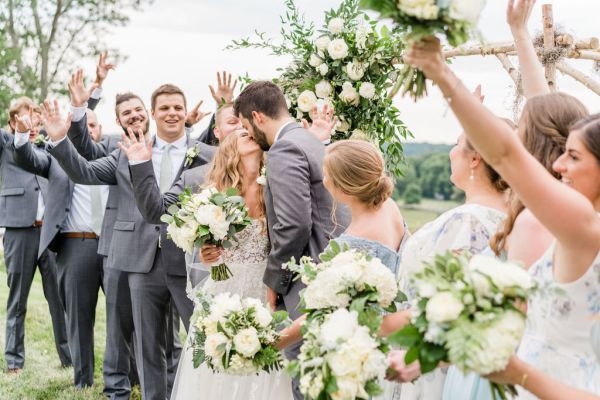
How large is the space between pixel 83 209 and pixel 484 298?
212 inches

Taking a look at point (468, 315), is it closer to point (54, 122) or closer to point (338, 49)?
point (338, 49)

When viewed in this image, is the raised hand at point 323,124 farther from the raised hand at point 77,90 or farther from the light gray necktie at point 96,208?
the light gray necktie at point 96,208

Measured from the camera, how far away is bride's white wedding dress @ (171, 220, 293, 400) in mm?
4566

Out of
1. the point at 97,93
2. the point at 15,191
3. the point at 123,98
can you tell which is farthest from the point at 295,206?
the point at 15,191

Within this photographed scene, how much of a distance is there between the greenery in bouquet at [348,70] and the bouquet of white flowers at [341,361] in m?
3.13

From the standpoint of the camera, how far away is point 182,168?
5.56m

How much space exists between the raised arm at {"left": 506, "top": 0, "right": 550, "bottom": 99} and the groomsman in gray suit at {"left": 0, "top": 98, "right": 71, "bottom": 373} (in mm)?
5414

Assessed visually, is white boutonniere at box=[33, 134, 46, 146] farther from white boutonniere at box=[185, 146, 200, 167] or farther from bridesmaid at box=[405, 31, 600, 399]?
bridesmaid at box=[405, 31, 600, 399]

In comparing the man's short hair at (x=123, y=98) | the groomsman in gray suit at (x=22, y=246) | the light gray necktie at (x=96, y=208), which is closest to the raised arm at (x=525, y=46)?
the man's short hair at (x=123, y=98)

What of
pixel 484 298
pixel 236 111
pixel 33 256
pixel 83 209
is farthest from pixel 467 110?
pixel 33 256

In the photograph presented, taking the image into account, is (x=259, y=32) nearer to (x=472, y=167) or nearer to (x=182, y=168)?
(x=182, y=168)

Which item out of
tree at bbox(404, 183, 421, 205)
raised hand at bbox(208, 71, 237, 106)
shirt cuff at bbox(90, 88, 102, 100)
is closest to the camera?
raised hand at bbox(208, 71, 237, 106)

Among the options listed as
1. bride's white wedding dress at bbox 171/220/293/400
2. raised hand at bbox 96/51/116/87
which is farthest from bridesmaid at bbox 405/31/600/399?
raised hand at bbox 96/51/116/87

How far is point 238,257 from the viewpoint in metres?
4.70
